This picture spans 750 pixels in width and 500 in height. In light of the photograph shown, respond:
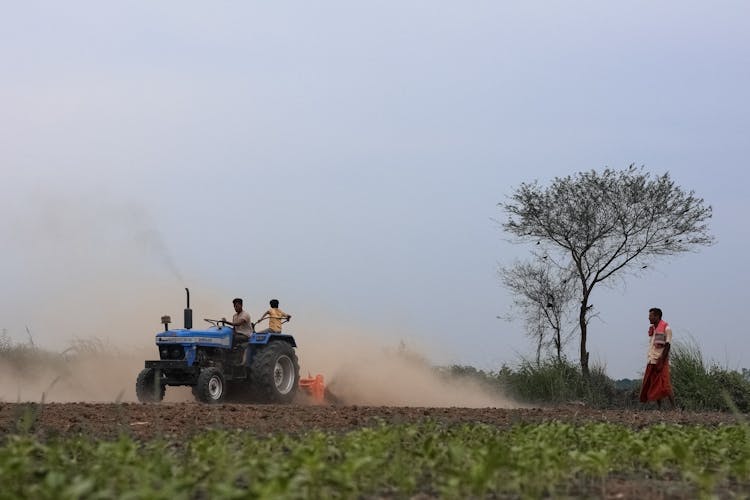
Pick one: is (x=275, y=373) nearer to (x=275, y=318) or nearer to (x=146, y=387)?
(x=275, y=318)

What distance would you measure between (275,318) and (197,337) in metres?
1.75

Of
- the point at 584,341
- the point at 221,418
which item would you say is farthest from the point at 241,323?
the point at 584,341

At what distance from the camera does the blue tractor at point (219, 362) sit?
16547 mm

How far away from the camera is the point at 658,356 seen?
16.6 m

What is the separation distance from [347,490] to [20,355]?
2081cm

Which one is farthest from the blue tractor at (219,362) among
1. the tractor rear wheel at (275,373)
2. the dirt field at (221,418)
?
the dirt field at (221,418)

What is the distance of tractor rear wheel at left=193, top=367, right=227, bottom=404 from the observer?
1580 centimetres

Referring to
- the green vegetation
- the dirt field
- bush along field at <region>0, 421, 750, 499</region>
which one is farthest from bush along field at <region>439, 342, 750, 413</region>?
bush along field at <region>0, 421, 750, 499</region>

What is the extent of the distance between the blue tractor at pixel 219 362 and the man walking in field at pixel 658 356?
6.21 metres

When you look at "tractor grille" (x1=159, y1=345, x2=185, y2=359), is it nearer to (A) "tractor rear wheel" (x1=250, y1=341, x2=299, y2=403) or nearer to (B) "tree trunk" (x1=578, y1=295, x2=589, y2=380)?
(A) "tractor rear wheel" (x1=250, y1=341, x2=299, y2=403)

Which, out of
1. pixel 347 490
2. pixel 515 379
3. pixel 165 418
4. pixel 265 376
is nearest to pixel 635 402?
pixel 515 379

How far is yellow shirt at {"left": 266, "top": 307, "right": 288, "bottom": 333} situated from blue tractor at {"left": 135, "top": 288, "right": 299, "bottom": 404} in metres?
0.45

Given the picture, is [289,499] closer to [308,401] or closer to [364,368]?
[308,401]

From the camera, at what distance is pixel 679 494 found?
6.23 meters
